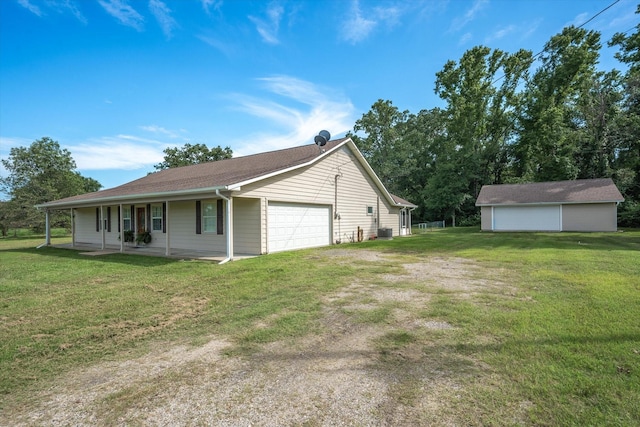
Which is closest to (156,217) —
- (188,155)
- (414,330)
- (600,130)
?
(414,330)

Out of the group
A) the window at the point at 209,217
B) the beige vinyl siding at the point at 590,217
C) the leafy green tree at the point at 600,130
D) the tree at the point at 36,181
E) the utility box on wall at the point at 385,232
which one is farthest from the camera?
the leafy green tree at the point at 600,130

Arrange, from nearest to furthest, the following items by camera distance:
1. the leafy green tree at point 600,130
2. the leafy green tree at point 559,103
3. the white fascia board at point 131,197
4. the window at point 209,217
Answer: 1. the white fascia board at point 131,197
2. the window at point 209,217
3. the leafy green tree at point 600,130
4. the leafy green tree at point 559,103

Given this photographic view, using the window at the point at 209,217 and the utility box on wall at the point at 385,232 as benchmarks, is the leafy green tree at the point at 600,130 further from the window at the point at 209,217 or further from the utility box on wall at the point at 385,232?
the window at the point at 209,217

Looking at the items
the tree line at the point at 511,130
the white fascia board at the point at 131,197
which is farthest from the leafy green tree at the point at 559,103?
the white fascia board at the point at 131,197

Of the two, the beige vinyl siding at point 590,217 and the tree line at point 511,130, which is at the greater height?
the tree line at point 511,130

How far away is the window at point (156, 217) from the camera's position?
45.1 feet

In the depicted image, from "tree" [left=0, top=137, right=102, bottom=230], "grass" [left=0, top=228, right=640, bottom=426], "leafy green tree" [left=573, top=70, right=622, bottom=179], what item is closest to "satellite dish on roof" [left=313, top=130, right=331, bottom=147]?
"grass" [left=0, top=228, right=640, bottom=426]

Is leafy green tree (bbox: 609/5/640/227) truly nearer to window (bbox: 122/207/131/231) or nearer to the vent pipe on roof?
the vent pipe on roof

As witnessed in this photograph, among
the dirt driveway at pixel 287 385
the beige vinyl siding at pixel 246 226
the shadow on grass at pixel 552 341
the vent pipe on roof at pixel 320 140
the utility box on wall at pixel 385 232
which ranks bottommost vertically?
the dirt driveway at pixel 287 385

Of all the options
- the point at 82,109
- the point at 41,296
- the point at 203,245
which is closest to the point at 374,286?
the point at 41,296

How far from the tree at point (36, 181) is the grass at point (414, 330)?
86.9ft

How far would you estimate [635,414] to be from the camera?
2.15 meters

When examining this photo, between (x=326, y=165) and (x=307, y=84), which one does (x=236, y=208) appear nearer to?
(x=326, y=165)

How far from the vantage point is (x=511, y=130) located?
35500 millimetres
